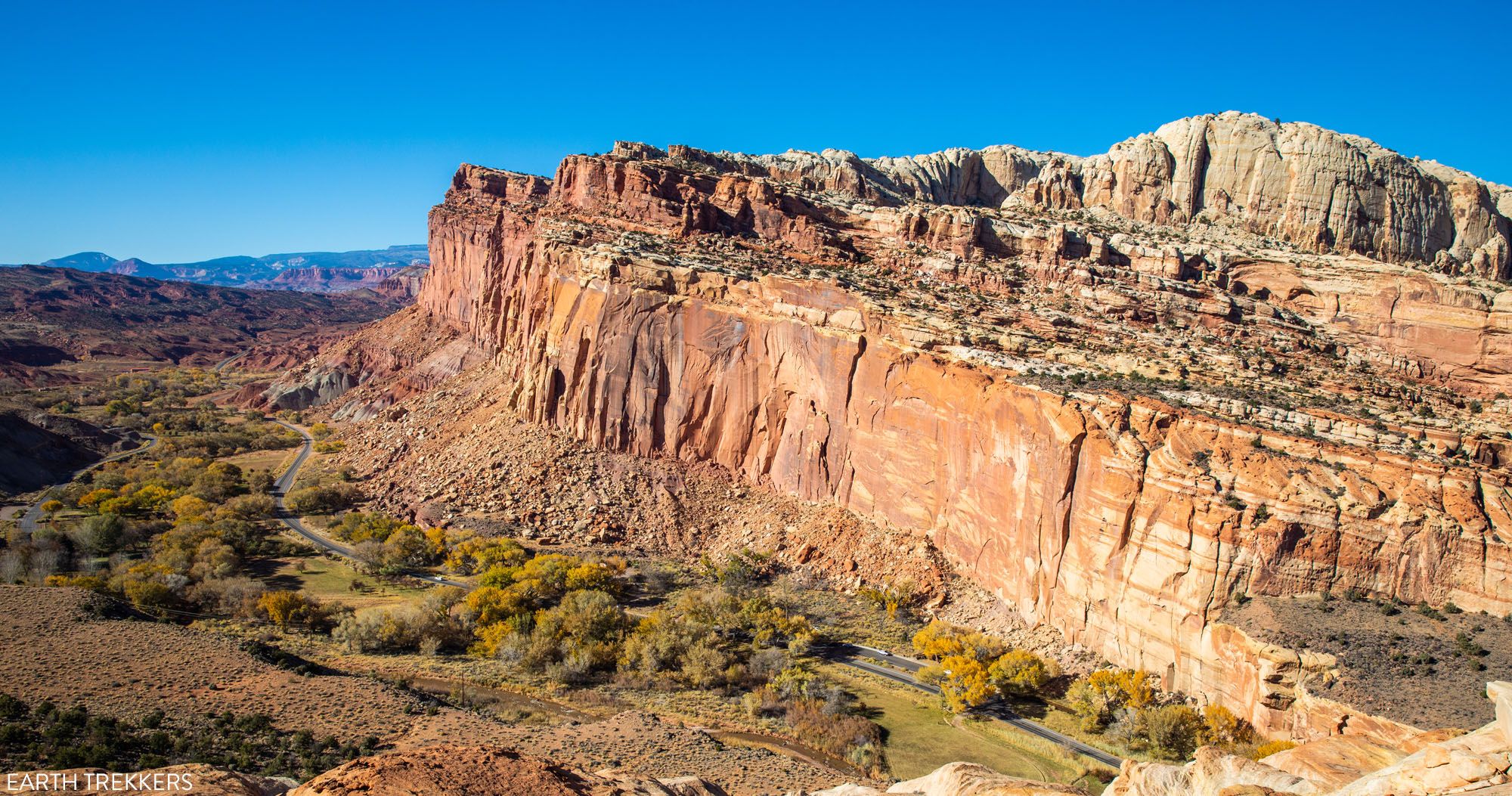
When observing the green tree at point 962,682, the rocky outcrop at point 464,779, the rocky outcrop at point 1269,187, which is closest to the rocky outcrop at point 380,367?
the rocky outcrop at point 1269,187

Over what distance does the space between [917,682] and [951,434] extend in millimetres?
12123

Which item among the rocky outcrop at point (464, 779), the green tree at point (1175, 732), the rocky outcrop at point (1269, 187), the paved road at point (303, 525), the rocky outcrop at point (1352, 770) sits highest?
the rocky outcrop at point (1269, 187)

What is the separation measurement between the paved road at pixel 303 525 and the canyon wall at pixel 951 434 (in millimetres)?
12949

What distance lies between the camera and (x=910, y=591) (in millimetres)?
38562

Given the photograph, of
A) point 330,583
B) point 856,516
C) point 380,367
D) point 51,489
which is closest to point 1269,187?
point 856,516

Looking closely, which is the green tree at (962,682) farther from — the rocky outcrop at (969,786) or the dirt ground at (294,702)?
the rocky outcrop at (969,786)

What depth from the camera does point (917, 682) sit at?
109 feet

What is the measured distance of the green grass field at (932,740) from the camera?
26.9 m

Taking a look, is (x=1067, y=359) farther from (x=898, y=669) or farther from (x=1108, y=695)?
(x=898, y=669)

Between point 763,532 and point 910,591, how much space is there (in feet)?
33.0

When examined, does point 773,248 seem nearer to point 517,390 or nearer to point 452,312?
point 517,390

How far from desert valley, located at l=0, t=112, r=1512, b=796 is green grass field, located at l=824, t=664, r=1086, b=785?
185mm

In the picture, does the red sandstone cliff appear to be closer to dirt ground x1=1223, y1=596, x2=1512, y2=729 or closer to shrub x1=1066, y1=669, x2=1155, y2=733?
dirt ground x1=1223, y1=596, x2=1512, y2=729

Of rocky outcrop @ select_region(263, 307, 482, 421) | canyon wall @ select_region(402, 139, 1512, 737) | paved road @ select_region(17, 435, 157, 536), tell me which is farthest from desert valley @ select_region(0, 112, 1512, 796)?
rocky outcrop @ select_region(263, 307, 482, 421)
